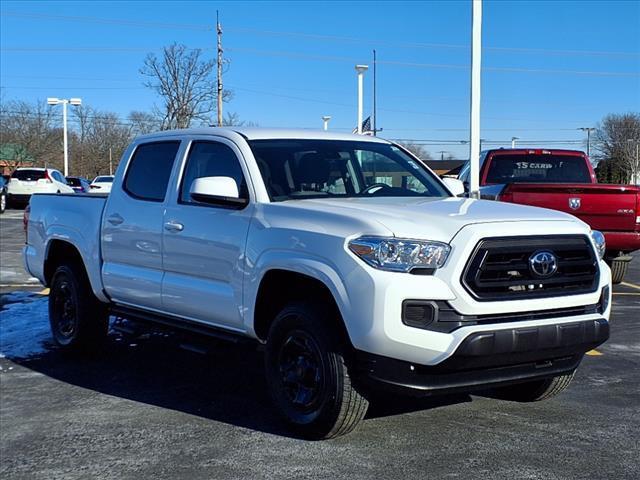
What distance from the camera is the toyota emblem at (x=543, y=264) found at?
13.5 ft

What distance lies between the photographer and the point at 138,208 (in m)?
5.91

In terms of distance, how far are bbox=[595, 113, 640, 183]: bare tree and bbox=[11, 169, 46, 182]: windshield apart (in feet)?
153

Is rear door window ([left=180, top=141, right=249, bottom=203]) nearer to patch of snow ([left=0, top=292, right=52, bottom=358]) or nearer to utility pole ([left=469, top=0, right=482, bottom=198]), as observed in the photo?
patch of snow ([left=0, top=292, right=52, bottom=358])

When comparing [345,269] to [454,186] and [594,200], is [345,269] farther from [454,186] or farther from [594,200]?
[594,200]

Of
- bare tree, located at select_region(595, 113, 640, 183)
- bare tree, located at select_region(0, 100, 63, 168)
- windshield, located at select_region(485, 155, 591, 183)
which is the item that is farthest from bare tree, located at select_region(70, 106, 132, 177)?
windshield, located at select_region(485, 155, 591, 183)

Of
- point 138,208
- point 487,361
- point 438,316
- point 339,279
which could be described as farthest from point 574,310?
point 138,208

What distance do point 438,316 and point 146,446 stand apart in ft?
6.44

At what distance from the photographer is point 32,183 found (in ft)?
98.5

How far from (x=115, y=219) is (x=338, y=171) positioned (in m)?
2.02

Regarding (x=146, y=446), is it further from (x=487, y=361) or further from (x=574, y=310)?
(x=574, y=310)

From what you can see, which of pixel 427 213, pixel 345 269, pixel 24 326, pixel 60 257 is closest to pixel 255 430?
pixel 345 269

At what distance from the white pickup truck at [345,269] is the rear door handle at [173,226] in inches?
0.7

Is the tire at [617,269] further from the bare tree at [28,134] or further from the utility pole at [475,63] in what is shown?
the bare tree at [28,134]

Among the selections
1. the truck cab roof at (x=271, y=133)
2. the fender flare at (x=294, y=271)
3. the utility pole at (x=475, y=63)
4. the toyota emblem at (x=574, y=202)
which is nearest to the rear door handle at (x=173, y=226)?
the truck cab roof at (x=271, y=133)
